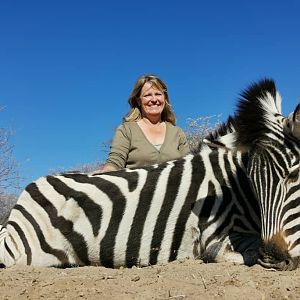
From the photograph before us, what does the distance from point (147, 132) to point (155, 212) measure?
126 cm

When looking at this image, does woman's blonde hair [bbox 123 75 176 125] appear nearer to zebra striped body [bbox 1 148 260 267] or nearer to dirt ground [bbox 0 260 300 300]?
zebra striped body [bbox 1 148 260 267]

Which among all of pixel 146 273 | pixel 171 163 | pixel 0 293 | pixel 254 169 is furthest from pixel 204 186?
pixel 0 293

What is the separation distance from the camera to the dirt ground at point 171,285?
2.08m

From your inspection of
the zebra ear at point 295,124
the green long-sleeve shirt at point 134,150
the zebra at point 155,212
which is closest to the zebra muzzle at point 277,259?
the zebra at point 155,212

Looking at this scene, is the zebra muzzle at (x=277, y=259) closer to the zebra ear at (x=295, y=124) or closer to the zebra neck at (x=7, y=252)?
the zebra ear at (x=295, y=124)

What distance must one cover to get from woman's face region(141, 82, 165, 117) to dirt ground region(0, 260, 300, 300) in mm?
2259

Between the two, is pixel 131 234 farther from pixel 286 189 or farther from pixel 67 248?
pixel 286 189

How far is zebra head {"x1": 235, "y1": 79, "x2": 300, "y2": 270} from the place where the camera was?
2576 mm

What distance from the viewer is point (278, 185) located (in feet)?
8.66

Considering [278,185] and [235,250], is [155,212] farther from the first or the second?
[278,185]

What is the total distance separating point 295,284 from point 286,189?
607 mm

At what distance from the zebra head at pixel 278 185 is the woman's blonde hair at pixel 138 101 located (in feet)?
6.75

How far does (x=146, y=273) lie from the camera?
2662mm

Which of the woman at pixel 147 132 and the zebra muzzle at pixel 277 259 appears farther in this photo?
the woman at pixel 147 132
